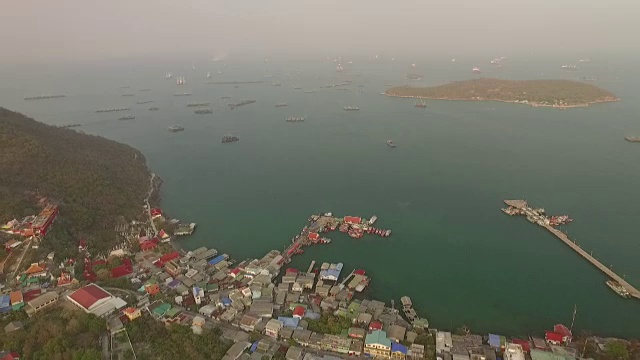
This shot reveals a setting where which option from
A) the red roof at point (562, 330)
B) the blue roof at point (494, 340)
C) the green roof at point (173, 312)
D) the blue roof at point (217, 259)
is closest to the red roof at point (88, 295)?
the green roof at point (173, 312)

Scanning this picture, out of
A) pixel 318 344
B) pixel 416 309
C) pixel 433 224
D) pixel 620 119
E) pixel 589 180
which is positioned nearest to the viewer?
pixel 318 344

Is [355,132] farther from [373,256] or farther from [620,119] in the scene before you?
[620,119]

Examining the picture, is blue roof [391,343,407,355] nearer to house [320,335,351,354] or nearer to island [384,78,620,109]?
house [320,335,351,354]

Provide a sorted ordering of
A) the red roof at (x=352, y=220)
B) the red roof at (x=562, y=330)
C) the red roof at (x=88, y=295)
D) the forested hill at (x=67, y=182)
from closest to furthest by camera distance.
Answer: the red roof at (x=562, y=330), the red roof at (x=88, y=295), the forested hill at (x=67, y=182), the red roof at (x=352, y=220)

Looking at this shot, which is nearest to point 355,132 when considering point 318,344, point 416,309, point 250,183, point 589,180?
point 250,183

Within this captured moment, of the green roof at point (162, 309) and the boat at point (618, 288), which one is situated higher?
the green roof at point (162, 309)

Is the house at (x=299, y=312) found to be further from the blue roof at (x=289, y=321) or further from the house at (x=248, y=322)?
the house at (x=248, y=322)

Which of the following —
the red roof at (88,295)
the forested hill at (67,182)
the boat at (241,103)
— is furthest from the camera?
the boat at (241,103)
